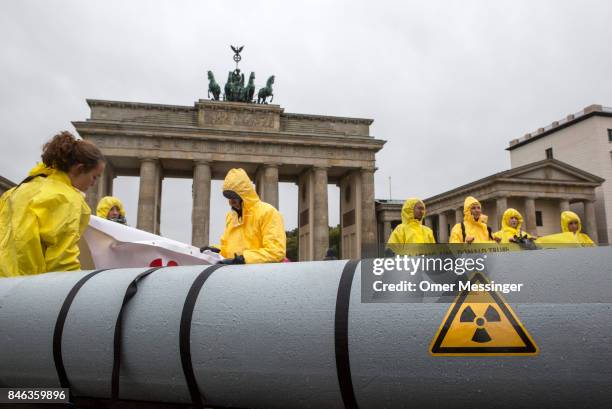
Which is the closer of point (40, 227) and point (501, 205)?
point (40, 227)

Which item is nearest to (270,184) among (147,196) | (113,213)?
(147,196)

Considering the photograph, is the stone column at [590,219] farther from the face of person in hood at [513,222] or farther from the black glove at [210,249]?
the black glove at [210,249]

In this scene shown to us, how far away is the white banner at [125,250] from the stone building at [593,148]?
47898mm

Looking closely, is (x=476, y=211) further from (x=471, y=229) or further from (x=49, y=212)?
(x=49, y=212)

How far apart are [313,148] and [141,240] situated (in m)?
38.0

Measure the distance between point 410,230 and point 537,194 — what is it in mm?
39449

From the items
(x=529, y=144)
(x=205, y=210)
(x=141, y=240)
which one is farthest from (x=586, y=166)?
(x=141, y=240)

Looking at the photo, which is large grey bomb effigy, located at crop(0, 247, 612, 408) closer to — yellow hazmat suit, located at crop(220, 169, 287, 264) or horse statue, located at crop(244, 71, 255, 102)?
yellow hazmat suit, located at crop(220, 169, 287, 264)

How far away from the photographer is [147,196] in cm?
4019

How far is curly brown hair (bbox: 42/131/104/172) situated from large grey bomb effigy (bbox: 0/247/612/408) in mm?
955

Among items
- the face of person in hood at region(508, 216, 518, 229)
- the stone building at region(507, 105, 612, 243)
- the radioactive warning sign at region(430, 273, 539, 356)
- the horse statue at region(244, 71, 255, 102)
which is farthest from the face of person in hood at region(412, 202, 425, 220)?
the stone building at region(507, 105, 612, 243)

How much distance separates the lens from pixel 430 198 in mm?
51562

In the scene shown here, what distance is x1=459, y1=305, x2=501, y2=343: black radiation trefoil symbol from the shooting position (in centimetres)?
228

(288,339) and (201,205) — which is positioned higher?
(201,205)
